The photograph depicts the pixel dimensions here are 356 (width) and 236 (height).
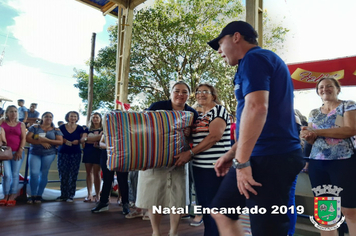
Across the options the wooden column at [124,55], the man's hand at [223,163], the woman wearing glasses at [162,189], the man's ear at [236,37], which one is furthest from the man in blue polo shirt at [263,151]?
the wooden column at [124,55]

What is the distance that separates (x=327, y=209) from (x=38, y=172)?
3990 millimetres

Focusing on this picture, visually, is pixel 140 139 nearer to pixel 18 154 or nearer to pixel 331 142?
pixel 331 142

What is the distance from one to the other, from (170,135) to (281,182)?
3.36ft

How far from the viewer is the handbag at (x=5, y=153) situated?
3.78 meters

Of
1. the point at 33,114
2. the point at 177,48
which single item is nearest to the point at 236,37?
the point at 33,114

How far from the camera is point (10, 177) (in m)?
4.04

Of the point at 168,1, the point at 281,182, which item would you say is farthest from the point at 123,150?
the point at 168,1

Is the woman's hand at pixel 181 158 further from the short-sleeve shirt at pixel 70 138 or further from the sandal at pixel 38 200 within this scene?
the sandal at pixel 38 200

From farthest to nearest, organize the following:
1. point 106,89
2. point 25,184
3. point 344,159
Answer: point 106,89 → point 25,184 → point 344,159

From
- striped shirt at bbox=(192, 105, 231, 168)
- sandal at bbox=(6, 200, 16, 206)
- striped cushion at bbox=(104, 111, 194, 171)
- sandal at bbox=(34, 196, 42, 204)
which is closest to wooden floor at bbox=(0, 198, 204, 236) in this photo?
sandal at bbox=(6, 200, 16, 206)

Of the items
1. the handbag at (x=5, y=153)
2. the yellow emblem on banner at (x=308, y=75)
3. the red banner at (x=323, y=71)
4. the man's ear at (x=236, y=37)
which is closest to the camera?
the man's ear at (x=236, y=37)

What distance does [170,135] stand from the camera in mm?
2016

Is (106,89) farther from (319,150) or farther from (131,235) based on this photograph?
(319,150)

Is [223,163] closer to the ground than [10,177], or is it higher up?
higher up
